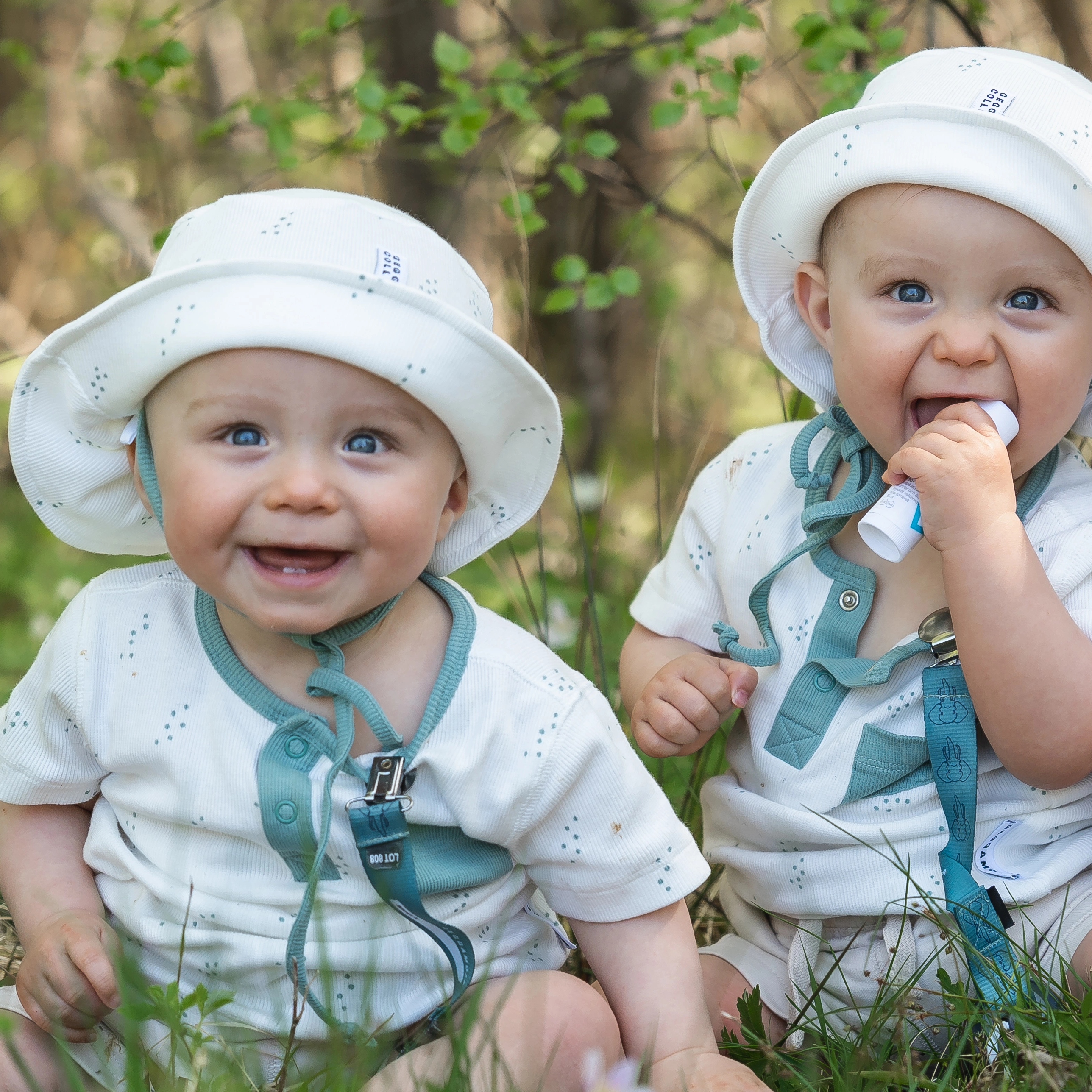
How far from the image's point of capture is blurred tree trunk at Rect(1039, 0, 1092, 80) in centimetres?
407

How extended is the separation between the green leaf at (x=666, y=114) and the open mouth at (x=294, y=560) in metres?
1.53

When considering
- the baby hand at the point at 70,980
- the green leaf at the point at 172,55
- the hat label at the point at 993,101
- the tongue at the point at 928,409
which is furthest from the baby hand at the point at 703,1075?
the green leaf at the point at 172,55

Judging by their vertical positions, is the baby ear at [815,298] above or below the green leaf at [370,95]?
below

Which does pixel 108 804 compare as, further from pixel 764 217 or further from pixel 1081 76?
pixel 1081 76

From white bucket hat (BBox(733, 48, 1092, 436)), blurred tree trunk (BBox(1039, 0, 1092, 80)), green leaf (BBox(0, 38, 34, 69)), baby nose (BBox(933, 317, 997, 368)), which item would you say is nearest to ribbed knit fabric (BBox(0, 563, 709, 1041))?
baby nose (BBox(933, 317, 997, 368))

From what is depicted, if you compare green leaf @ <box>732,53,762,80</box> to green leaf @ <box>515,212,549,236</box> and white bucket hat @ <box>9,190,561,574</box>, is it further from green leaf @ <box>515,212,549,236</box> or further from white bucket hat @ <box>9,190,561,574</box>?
white bucket hat @ <box>9,190,561,574</box>

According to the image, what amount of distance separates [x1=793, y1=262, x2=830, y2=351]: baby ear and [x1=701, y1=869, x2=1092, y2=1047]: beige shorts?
942 millimetres

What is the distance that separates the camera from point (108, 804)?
2025 millimetres

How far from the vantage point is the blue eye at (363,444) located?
1.76 meters

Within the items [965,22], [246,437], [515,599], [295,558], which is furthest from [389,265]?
[965,22]

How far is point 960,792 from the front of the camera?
2037mm

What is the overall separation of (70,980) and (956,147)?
1684 millimetres

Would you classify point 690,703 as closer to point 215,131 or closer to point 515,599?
point 515,599

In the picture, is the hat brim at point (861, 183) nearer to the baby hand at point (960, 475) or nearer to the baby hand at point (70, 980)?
the baby hand at point (960, 475)
